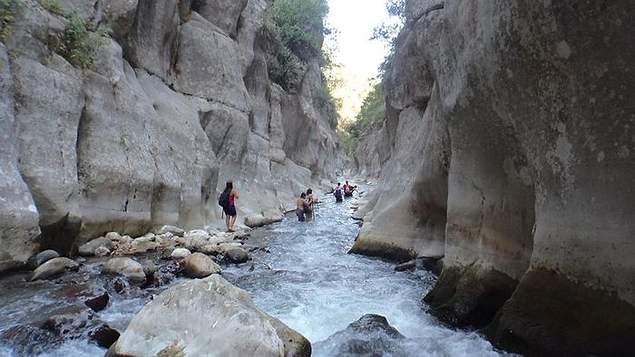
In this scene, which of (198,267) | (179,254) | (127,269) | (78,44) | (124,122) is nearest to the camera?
(127,269)

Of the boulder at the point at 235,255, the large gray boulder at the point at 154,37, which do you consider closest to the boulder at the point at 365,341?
the boulder at the point at 235,255

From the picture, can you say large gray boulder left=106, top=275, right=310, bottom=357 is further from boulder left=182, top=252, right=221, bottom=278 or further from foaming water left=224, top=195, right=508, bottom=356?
boulder left=182, top=252, right=221, bottom=278

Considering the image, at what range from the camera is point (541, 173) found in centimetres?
491

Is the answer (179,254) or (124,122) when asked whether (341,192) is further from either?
(179,254)

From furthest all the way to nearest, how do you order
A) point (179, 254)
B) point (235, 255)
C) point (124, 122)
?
point (124, 122) < point (235, 255) < point (179, 254)

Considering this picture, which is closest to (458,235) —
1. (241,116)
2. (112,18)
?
(112,18)

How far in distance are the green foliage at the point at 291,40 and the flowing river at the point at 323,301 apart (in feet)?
54.6

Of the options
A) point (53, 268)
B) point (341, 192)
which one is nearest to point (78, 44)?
point (53, 268)

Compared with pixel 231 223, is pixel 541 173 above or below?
above

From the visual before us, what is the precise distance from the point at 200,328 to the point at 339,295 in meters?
3.60

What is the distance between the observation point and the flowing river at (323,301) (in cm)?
494

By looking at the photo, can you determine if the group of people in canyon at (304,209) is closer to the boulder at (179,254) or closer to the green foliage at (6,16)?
the boulder at (179,254)

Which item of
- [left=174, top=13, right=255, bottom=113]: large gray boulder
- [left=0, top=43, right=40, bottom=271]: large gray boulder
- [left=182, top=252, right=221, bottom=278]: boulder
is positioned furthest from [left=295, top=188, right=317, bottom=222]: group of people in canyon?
[left=0, top=43, right=40, bottom=271]: large gray boulder

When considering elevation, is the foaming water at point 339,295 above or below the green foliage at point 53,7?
below
